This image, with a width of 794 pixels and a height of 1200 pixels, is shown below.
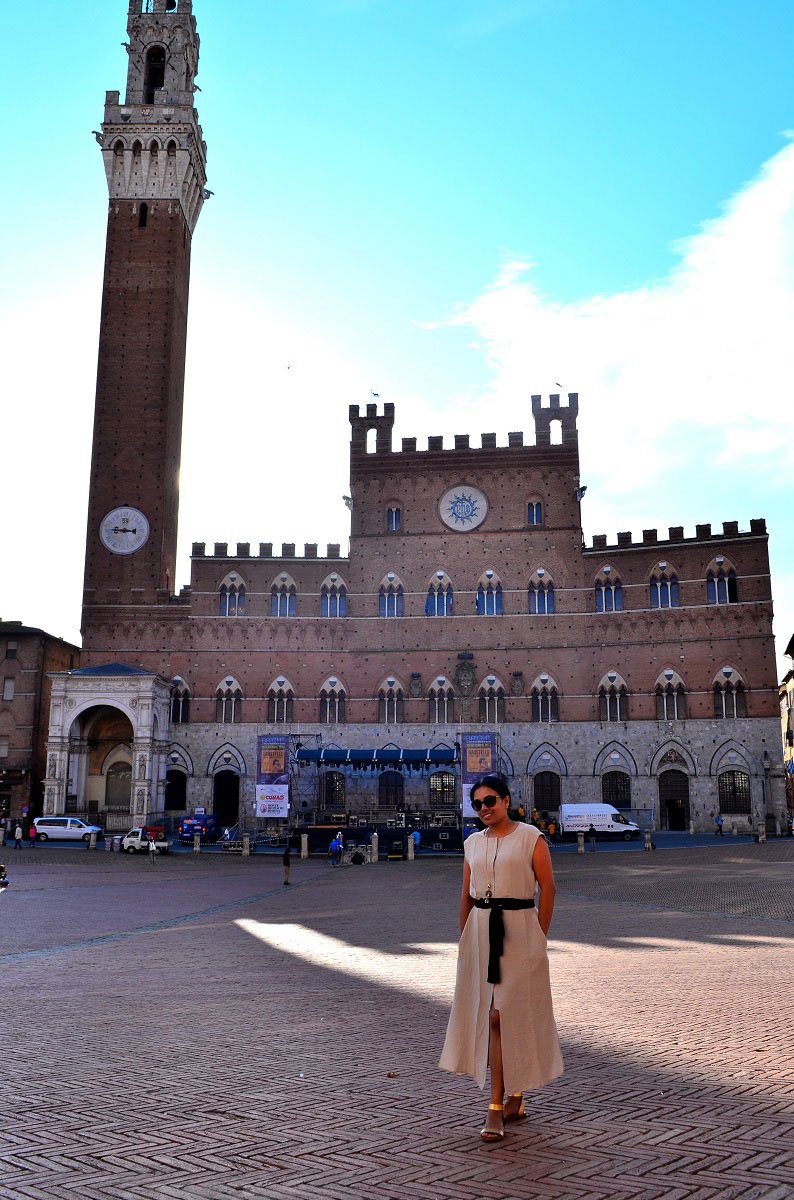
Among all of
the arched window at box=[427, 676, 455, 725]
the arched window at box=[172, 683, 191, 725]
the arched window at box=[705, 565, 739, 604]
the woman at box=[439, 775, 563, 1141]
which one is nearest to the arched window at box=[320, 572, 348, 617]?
the arched window at box=[427, 676, 455, 725]

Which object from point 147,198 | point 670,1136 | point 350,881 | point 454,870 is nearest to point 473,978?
point 670,1136

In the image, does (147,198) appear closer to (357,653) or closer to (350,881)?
(357,653)

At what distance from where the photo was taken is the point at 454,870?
30484 millimetres

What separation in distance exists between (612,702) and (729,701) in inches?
216

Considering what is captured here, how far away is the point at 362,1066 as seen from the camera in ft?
22.6

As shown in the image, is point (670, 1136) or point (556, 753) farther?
point (556, 753)

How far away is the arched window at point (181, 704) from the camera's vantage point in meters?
47.2

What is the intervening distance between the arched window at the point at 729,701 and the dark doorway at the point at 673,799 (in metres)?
3.48

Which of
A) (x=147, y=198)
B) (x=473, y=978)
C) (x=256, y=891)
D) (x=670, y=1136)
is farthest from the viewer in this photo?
(x=147, y=198)

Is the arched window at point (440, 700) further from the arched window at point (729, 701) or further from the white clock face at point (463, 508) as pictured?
the arched window at point (729, 701)

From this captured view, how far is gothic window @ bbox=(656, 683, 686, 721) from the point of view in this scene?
45312 millimetres

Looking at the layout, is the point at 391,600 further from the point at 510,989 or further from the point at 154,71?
the point at 510,989

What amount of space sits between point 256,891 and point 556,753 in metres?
25.2

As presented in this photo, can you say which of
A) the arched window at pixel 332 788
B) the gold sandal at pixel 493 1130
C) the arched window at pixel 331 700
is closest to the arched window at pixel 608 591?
the arched window at pixel 331 700
